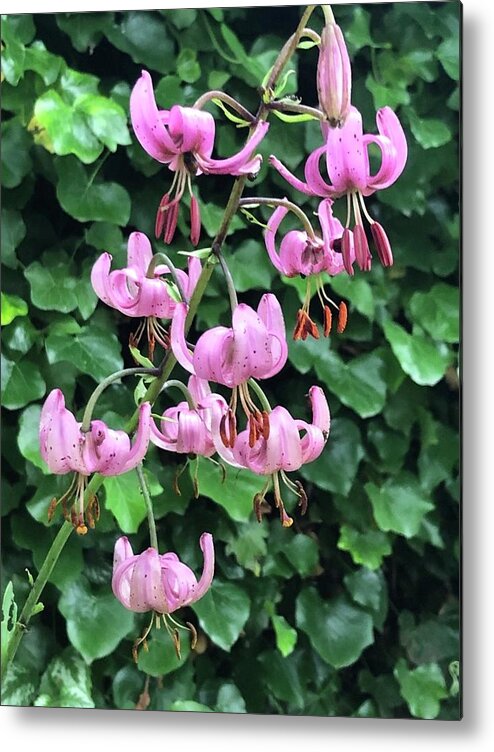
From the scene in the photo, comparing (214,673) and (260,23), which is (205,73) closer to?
(260,23)

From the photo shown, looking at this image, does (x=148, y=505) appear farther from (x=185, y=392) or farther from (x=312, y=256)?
(x=312, y=256)

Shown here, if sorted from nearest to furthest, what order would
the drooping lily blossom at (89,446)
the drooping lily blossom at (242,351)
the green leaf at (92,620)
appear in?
1. the drooping lily blossom at (242,351)
2. the drooping lily blossom at (89,446)
3. the green leaf at (92,620)

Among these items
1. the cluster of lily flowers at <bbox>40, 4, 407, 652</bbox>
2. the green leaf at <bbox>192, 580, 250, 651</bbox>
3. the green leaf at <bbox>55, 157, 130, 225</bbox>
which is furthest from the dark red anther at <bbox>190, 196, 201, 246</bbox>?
the green leaf at <bbox>192, 580, 250, 651</bbox>

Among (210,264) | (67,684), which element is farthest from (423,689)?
(210,264)

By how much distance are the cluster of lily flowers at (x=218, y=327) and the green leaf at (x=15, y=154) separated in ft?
0.56

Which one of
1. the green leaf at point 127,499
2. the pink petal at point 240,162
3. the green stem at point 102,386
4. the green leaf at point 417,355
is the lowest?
the green leaf at point 127,499

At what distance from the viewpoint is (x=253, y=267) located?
1.54 m

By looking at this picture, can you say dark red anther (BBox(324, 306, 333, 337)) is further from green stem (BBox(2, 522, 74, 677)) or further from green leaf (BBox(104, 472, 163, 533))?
green stem (BBox(2, 522, 74, 677))

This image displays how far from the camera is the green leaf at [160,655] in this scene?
1.56m

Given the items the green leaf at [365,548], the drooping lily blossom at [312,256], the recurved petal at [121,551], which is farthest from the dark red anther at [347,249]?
the recurved petal at [121,551]

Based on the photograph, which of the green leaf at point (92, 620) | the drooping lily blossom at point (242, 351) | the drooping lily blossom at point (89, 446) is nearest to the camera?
the drooping lily blossom at point (242, 351)

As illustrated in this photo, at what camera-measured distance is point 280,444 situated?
1.44 m

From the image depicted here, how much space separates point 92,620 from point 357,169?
65cm

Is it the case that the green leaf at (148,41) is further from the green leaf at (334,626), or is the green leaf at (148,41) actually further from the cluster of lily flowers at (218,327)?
the green leaf at (334,626)
